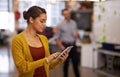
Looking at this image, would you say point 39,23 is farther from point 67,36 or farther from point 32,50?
point 67,36

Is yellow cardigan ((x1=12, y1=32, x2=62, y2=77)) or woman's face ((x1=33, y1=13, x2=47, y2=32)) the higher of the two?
woman's face ((x1=33, y1=13, x2=47, y2=32))

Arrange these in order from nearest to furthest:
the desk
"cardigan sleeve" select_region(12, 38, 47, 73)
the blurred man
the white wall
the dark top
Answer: "cardigan sleeve" select_region(12, 38, 47, 73)
the dark top
the blurred man
the white wall
the desk

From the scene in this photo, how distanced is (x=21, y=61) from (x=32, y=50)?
168 millimetres

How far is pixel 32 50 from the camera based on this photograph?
80.3 inches

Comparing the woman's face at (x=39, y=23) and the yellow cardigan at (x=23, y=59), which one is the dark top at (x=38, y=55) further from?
the woman's face at (x=39, y=23)

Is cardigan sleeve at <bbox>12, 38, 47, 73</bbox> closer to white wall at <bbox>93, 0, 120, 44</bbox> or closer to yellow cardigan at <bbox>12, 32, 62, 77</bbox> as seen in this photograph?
yellow cardigan at <bbox>12, 32, 62, 77</bbox>

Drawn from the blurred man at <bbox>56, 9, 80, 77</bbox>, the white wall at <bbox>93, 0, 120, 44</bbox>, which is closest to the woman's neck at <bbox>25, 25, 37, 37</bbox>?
the blurred man at <bbox>56, 9, 80, 77</bbox>

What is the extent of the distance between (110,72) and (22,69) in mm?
4631

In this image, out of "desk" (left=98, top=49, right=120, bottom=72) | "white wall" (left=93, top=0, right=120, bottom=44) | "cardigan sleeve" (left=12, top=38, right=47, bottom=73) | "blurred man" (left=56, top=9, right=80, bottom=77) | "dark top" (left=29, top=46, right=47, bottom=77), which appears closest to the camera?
"cardigan sleeve" (left=12, top=38, right=47, bottom=73)

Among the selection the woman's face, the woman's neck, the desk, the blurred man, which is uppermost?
the woman's face

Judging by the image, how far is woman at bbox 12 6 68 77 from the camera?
1.92 metres

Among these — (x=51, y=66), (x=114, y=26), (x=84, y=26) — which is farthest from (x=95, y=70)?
(x=51, y=66)

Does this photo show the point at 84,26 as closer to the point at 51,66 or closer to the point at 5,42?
the point at 5,42

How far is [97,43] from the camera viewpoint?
6.31m
